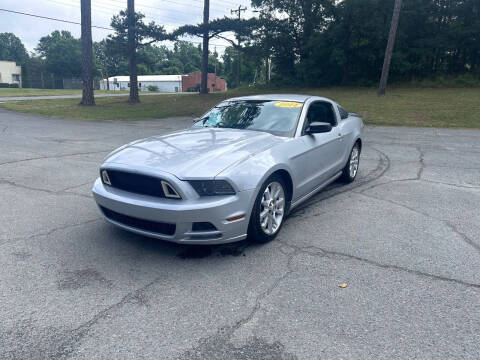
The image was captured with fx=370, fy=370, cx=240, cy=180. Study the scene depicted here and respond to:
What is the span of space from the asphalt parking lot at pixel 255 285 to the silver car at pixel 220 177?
333 millimetres

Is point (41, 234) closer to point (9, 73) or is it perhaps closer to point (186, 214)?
point (186, 214)

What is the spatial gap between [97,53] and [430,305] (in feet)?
385

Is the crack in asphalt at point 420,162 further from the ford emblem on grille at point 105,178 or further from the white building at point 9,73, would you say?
the white building at point 9,73

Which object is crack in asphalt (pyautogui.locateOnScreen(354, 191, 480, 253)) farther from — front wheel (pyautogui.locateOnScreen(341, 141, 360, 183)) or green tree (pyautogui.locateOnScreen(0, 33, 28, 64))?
green tree (pyautogui.locateOnScreen(0, 33, 28, 64))

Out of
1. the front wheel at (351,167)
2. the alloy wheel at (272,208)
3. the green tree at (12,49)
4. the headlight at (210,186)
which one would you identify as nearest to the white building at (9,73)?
the green tree at (12,49)

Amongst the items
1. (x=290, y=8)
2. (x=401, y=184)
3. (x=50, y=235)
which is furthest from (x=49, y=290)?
(x=290, y=8)

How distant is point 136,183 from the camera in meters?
3.54

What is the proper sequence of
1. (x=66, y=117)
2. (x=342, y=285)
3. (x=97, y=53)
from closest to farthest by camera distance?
1. (x=342, y=285)
2. (x=66, y=117)
3. (x=97, y=53)

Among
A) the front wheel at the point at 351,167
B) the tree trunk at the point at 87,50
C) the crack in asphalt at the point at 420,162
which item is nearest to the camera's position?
the front wheel at the point at 351,167

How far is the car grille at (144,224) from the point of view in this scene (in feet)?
11.0

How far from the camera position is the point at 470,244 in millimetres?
3889

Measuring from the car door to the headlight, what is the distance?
1.47 metres

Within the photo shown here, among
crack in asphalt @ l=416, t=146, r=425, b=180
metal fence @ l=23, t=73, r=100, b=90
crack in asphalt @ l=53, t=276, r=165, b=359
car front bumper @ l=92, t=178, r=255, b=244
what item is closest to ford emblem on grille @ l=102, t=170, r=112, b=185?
car front bumper @ l=92, t=178, r=255, b=244

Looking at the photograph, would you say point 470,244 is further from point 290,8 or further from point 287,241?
point 290,8
